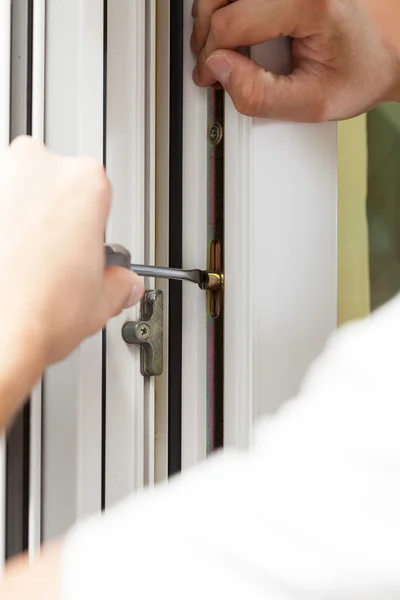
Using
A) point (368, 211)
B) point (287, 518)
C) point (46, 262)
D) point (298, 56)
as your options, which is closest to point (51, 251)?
point (46, 262)

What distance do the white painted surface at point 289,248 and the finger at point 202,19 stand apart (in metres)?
0.06

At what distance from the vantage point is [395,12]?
64 cm

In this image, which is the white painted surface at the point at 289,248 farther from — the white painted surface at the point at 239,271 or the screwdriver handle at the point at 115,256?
the screwdriver handle at the point at 115,256

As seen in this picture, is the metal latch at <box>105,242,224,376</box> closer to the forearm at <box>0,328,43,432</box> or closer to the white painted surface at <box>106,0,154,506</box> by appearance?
the white painted surface at <box>106,0,154,506</box>

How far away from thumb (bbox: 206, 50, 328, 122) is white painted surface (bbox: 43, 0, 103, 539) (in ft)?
0.45

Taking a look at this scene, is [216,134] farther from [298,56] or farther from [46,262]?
[46,262]

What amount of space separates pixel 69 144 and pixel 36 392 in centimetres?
23

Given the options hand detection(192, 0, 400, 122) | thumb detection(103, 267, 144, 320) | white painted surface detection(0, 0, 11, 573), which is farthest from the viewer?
hand detection(192, 0, 400, 122)

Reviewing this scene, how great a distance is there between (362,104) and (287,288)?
24 cm

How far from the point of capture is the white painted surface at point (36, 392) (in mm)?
517

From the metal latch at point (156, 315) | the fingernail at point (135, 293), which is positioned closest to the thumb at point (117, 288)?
the fingernail at point (135, 293)

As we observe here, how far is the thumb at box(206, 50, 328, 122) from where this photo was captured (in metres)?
0.60

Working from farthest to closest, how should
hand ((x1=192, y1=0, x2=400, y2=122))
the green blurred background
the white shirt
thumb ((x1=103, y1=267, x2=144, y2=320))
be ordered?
1. the green blurred background
2. hand ((x1=192, y1=0, x2=400, y2=122))
3. thumb ((x1=103, y1=267, x2=144, y2=320))
4. the white shirt

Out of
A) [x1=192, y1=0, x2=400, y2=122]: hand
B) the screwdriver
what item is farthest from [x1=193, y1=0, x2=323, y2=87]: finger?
the screwdriver
